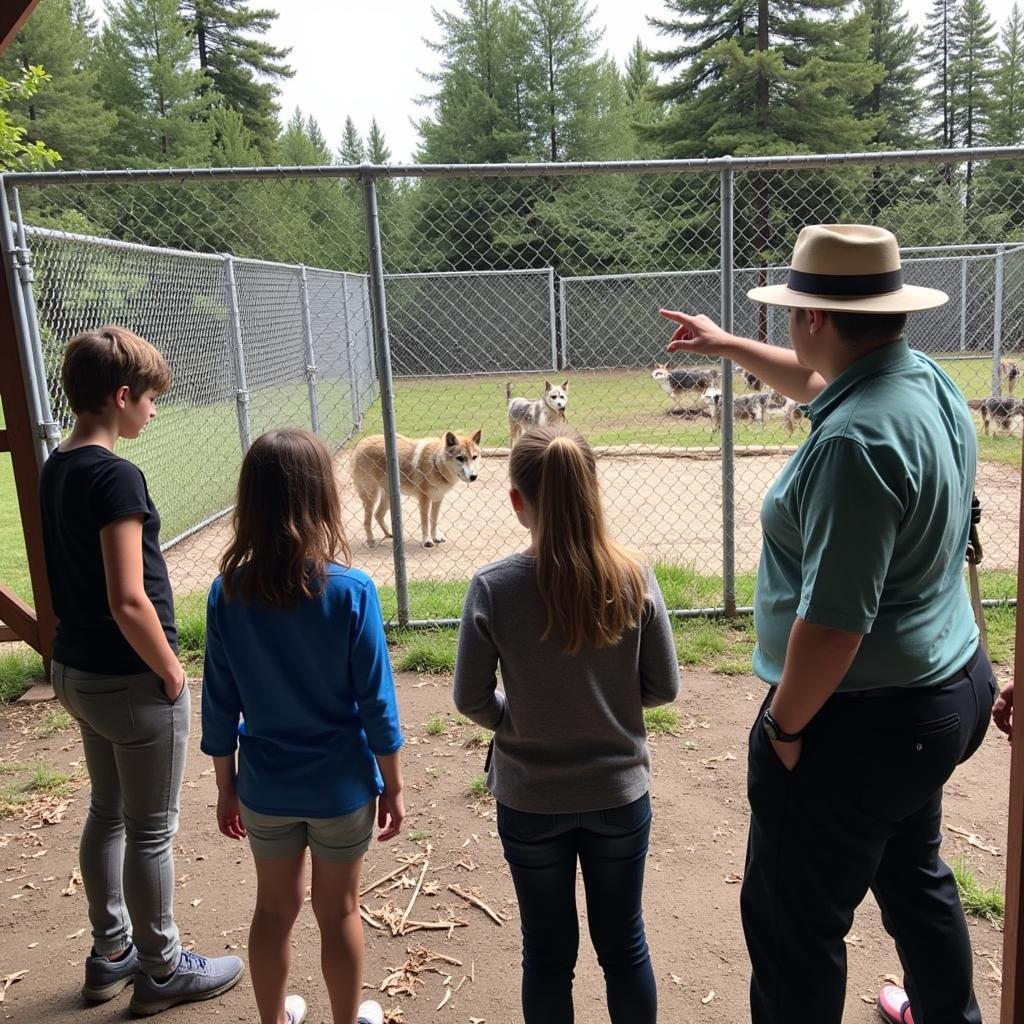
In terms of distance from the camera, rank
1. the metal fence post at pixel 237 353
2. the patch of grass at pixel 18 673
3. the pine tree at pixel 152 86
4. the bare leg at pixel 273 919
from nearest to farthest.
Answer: the bare leg at pixel 273 919 < the patch of grass at pixel 18 673 < the metal fence post at pixel 237 353 < the pine tree at pixel 152 86

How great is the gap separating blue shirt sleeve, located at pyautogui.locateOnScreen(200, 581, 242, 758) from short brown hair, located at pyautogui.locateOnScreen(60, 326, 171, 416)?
2.15ft

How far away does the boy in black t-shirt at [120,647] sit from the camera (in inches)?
85.0

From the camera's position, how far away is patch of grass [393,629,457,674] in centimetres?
480

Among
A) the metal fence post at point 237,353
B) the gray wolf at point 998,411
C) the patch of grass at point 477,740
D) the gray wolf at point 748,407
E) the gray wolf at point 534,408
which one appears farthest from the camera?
the gray wolf at point 748,407

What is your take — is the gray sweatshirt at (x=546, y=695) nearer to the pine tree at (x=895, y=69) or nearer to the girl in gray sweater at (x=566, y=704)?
the girl in gray sweater at (x=566, y=704)

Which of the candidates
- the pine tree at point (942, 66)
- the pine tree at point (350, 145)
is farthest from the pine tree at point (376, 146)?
the pine tree at point (942, 66)

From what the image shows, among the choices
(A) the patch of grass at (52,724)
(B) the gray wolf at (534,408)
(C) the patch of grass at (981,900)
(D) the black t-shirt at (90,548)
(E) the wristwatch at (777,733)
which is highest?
(D) the black t-shirt at (90,548)

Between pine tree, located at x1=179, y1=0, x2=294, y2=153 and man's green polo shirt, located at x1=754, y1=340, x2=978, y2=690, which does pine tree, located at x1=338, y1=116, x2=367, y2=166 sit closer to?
pine tree, located at x1=179, y1=0, x2=294, y2=153

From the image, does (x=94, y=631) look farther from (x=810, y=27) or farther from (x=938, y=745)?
(x=810, y=27)

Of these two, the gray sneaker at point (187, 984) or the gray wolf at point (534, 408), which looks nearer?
the gray sneaker at point (187, 984)

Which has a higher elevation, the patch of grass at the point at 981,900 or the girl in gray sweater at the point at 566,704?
the girl in gray sweater at the point at 566,704

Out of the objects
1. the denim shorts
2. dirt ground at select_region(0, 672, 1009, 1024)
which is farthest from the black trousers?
the denim shorts

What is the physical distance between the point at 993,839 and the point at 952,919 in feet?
4.61

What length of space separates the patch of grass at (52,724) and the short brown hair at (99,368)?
8.50 feet
